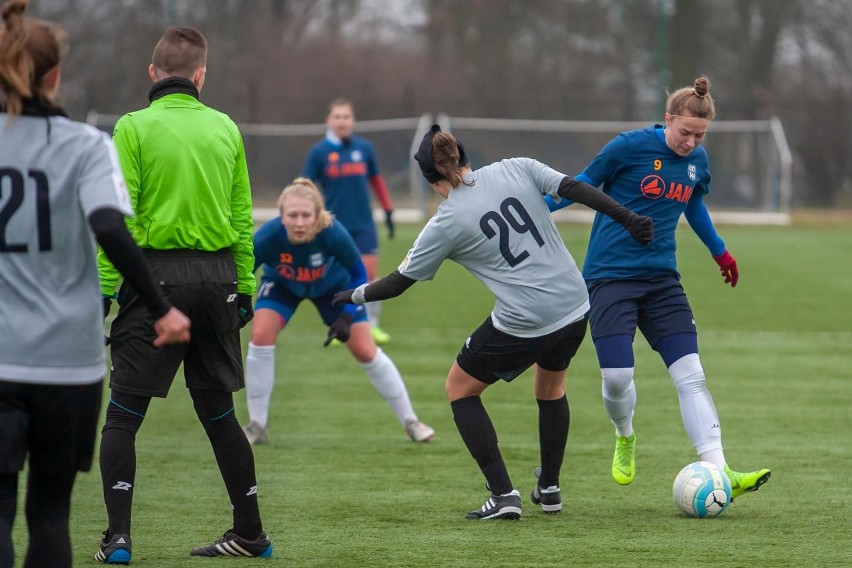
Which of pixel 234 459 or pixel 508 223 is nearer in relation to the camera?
pixel 234 459

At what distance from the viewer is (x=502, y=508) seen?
5.37 m

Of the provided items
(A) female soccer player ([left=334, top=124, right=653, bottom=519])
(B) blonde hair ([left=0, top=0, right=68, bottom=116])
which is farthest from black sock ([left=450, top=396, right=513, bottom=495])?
(B) blonde hair ([left=0, top=0, right=68, bottom=116])

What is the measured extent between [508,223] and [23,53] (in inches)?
88.5

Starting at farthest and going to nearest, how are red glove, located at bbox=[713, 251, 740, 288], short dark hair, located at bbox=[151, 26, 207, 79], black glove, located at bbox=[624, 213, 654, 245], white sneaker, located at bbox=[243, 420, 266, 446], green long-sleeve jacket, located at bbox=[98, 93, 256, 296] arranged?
white sneaker, located at bbox=[243, 420, 266, 446]
red glove, located at bbox=[713, 251, 740, 288]
black glove, located at bbox=[624, 213, 654, 245]
short dark hair, located at bbox=[151, 26, 207, 79]
green long-sleeve jacket, located at bbox=[98, 93, 256, 296]

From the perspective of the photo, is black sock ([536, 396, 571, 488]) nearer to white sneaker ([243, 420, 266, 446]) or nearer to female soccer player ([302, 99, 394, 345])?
white sneaker ([243, 420, 266, 446])

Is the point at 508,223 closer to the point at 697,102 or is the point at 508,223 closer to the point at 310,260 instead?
the point at 697,102

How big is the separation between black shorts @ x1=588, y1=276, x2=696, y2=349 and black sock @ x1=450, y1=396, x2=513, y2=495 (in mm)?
653

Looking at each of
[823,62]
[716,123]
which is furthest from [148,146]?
[823,62]

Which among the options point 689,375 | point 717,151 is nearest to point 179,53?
point 689,375

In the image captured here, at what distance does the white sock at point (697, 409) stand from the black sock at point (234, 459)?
6.47 feet

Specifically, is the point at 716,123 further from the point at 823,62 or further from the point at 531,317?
the point at 531,317

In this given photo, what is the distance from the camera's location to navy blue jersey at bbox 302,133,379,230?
452 inches

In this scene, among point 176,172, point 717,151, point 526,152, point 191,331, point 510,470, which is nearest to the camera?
point 176,172

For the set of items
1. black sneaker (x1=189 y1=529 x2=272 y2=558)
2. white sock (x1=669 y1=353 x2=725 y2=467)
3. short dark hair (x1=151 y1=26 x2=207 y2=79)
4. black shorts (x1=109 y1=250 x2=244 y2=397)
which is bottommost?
black sneaker (x1=189 y1=529 x2=272 y2=558)
